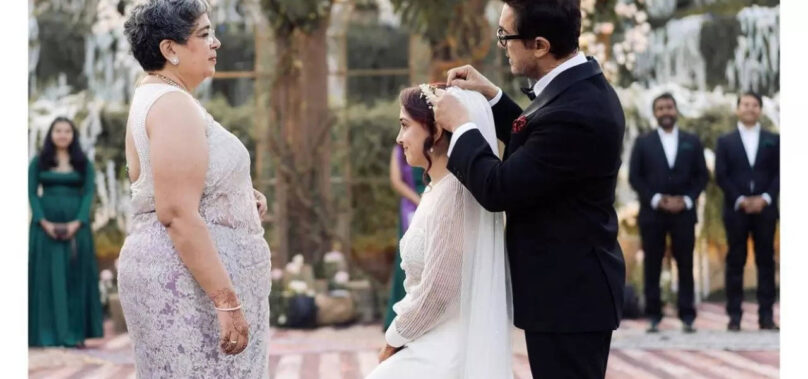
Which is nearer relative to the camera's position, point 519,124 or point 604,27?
point 519,124

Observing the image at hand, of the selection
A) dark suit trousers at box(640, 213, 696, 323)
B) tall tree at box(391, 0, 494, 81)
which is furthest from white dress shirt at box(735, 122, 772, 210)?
tall tree at box(391, 0, 494, 81)

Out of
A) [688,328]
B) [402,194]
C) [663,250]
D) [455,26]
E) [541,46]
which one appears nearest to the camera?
[541,46]

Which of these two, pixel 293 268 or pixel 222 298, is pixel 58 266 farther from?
pixel 222 298

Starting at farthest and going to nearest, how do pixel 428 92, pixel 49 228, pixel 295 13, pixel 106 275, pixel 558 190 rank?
pixel 106 275 → pixel 295 13 → pixel 49 228 → pixel 428 92 → pixel 558 190

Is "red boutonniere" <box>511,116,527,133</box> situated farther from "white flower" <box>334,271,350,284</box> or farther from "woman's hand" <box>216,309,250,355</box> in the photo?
"white flower" <box>334,271,350,284</box>

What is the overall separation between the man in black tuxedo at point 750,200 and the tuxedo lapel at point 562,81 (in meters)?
6.41

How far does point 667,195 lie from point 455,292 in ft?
20.7

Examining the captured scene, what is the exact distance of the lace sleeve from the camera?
3312 millimetres

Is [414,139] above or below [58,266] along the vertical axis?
above

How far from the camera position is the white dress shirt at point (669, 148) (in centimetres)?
933

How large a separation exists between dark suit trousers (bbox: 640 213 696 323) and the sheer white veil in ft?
20.5

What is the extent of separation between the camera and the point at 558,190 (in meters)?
3.07

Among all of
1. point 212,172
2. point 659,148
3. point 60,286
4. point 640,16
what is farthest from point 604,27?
point 212,172

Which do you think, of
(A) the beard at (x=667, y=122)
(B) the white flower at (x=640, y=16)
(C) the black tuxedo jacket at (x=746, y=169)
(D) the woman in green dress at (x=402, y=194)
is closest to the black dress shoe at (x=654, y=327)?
(C) the black tuxedo jacket at (x=746, y=169)
